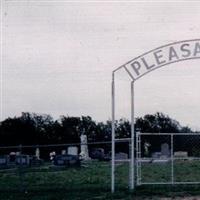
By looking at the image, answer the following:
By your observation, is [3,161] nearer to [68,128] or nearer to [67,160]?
[67,160]

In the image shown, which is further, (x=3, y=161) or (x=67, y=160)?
(x=67, y=160)

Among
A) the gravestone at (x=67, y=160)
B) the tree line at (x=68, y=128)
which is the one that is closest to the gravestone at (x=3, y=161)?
the gravestone at (x=67, y=160)

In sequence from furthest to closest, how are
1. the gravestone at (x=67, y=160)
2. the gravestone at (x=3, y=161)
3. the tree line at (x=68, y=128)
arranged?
the tree line at (x=68, y=128) < the gravestone at (x=67, y=160) < the gravestone at (x=3, y=161)

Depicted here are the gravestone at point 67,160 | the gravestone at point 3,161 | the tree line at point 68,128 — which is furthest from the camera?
the tree line at point 68,128

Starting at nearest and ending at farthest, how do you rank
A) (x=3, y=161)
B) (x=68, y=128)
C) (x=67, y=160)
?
(x=3, y=161)
(x=67, y=160)
(x=68, y=128)

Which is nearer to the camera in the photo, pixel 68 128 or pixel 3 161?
pixel 3 161

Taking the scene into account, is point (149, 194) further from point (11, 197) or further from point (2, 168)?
point (2, 168)

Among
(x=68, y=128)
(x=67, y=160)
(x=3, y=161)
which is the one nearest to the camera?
(x=3, y=161)

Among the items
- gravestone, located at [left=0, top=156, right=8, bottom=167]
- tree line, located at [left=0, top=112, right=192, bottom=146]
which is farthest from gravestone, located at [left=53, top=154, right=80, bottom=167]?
tree line, located at [left=0, top=112, right=192, bottom=146]

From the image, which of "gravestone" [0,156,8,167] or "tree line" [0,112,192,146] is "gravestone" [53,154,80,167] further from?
"tree line" [0,112,192,146]

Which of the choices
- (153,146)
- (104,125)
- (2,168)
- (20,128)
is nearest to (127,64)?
(2,168)

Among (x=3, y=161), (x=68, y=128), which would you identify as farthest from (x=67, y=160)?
(x=68, y=128)

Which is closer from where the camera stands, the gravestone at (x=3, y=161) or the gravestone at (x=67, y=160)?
the gravestone at (x=3, y=161)

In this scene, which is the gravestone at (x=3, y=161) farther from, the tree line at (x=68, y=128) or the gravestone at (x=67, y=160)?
the tree line at (x=68, y=128)
